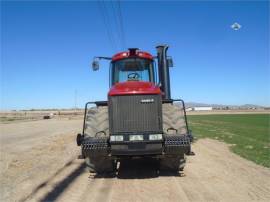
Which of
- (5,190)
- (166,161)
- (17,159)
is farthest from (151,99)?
(17,159)

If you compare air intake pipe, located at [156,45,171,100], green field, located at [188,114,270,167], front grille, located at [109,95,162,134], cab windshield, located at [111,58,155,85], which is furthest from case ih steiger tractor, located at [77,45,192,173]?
green field, located at [188,114,270,167]

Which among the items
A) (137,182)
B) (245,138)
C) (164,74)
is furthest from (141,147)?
(245,138)

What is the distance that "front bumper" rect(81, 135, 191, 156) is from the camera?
9.04 metres

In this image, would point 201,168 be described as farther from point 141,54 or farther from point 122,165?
A: point 141,54

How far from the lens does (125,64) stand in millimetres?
11312

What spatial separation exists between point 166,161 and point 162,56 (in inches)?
181

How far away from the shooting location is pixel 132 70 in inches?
446

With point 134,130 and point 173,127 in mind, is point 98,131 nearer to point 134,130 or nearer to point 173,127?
point 134,130

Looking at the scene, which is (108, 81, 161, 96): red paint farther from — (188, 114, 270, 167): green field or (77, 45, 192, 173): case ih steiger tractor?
(188, 114, 270, 167): green field

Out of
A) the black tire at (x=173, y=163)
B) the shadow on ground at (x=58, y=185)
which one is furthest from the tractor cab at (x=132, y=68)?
the shadow on ground at (x=58, y=185)

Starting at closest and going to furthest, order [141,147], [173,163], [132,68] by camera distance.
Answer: [141,147] < [173,163] < [132,68]

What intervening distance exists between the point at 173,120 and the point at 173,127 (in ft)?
0.72

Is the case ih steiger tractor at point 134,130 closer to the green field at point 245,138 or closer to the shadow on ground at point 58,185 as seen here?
the shadow on ground at point 58,185

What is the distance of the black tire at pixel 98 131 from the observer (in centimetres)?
973
